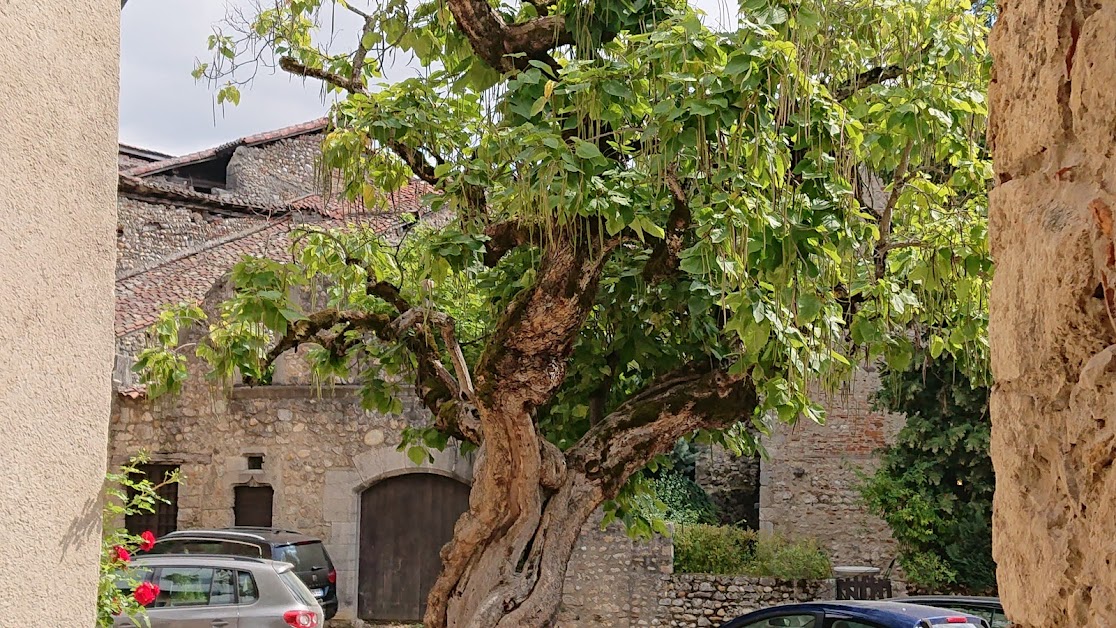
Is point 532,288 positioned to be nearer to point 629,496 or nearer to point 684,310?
point 684,310

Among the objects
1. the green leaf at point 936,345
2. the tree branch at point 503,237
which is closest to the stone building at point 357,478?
the tree branch at point 503,237

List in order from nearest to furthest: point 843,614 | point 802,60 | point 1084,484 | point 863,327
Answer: point 1084,484, point 802,60, point 863,327, point 843,614

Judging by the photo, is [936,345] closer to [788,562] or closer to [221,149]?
[788,562]

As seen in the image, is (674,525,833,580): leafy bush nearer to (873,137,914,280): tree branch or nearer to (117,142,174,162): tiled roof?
(873,137,914,280): tree branch

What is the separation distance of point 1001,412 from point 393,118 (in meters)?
5.53

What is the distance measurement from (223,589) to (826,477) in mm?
10610

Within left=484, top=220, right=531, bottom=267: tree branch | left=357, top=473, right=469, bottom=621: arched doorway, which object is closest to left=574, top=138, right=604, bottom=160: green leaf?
left=484, top=220, right=531, bottom=267: tree branch

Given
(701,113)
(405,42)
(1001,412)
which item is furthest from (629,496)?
(1001,412)

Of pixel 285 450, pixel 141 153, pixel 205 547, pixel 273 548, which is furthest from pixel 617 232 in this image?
pixel 141 153

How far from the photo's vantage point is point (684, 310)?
759 centimetres

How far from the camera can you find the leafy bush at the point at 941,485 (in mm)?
14086

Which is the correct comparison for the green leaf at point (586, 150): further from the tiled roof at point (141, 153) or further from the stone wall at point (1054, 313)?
the tiled roof at point (141, 153)

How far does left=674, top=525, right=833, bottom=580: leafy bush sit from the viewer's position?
14.6 meters

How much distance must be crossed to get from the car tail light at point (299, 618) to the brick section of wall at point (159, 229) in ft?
39.2
